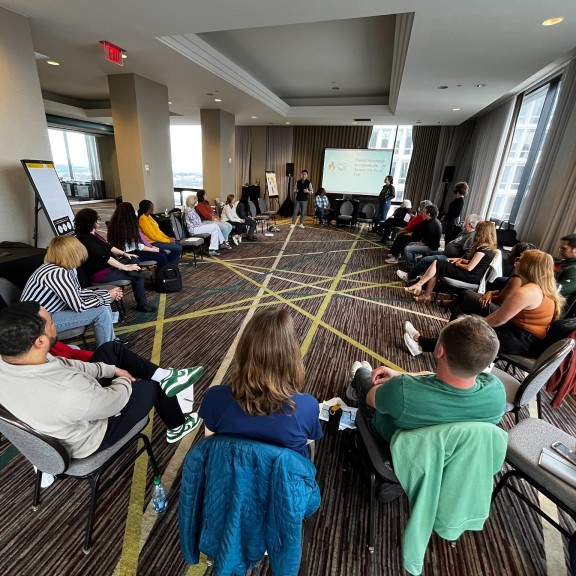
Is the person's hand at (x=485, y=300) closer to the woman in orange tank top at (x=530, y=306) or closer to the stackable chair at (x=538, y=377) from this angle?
the woman in orange tank top at (x=530, y=306)

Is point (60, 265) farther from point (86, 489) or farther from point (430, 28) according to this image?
point (430, 28)

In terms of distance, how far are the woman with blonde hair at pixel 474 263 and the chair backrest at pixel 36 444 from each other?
418 centimetres

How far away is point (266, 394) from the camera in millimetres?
1074

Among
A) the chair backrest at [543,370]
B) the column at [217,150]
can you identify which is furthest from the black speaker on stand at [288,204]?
the chair backrest at [543,370]

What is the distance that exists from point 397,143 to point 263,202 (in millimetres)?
5704

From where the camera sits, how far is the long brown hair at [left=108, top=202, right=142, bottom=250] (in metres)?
3.87

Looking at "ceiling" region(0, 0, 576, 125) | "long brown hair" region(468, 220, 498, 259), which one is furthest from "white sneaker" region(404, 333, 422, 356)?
"ceiling" region(0, 0, 576, 125)

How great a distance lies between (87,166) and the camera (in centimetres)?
1373

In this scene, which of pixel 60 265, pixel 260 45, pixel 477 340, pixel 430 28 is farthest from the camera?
pixel 260 45

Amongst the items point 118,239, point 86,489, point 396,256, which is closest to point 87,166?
point 118,239

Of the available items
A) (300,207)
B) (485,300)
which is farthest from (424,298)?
(300,207)

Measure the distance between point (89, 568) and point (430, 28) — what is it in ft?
17.0

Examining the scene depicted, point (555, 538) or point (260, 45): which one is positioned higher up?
point (260, 45)

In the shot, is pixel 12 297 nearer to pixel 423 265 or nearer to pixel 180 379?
pixel 180 379
